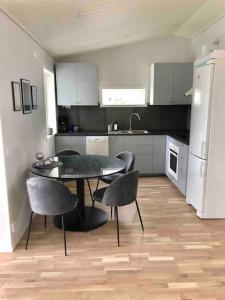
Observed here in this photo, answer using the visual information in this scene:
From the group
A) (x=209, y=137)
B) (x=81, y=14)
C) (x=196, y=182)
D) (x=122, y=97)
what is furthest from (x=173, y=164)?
(x=81, y=14)

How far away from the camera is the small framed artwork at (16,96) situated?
2.64 meters

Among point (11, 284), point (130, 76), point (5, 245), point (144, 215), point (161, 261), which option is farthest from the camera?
point (130, 76)

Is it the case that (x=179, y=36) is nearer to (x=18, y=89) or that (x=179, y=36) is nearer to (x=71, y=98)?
(x=71, y=98)

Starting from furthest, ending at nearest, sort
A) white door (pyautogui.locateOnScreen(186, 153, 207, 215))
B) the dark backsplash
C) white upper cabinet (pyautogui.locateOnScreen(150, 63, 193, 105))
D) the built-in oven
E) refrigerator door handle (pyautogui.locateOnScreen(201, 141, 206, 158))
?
the dark backsplash
white upper cabinet (pyautogui.locateOnScreen(150, 63, 193, 105))
the built-in oven
white door (pyautogui.locateOnScreen(186, 153, 207, 215))
refrigerator door handle (pyautogui.locateOnScreen(201, 141, 206, 158))

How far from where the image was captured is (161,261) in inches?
95.4

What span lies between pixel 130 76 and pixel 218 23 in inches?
74.4

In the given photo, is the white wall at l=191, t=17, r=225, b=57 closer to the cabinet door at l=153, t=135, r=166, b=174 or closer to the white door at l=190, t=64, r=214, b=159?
the white door at l=190, t=64, r=214, b=159

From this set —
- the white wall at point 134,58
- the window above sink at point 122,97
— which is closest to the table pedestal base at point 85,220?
the window above sink at point 122,97

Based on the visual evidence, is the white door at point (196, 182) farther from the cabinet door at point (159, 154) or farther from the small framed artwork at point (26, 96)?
the small framed artwork at point (26, 96)

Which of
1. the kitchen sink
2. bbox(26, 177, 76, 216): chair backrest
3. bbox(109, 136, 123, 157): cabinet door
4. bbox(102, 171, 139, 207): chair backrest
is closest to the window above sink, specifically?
the kitchen sink

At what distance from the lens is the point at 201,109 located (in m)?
3.16

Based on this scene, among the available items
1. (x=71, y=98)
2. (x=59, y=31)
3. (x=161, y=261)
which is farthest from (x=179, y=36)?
(x=161, y=261)

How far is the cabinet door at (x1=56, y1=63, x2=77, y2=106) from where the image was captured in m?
4.82

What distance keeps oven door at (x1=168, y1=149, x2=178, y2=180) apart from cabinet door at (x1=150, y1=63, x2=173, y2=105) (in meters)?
1.06
